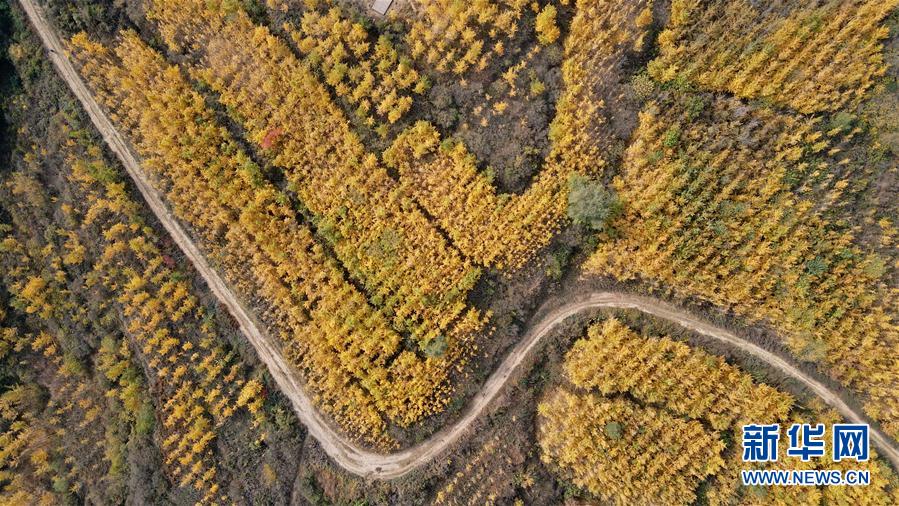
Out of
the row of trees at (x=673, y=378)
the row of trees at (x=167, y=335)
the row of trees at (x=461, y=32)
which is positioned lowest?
the row of trees at (x=167, y=335)

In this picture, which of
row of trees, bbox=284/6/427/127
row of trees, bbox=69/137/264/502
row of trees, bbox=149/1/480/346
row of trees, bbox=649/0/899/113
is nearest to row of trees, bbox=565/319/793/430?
row of trees, bbox=149/1/480/346

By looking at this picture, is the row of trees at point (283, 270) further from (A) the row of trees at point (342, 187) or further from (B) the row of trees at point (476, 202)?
(B) the row of trees at point (476, 202)

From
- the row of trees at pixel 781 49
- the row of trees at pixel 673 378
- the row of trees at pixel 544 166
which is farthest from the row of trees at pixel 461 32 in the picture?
the row of trees at pixel 673 378

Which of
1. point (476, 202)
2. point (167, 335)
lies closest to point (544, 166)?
point (476, 202)

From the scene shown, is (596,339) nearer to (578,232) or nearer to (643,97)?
(578,232)

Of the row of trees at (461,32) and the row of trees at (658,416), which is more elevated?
the row of trees at (461,32)

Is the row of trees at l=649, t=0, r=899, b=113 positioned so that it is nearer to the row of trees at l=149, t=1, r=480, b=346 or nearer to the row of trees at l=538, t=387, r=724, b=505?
the row of trees at l=149, t=1, r=480, b=346

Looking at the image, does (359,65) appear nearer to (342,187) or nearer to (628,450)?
(342,187)

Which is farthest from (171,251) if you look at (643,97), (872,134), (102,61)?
(872,134)
